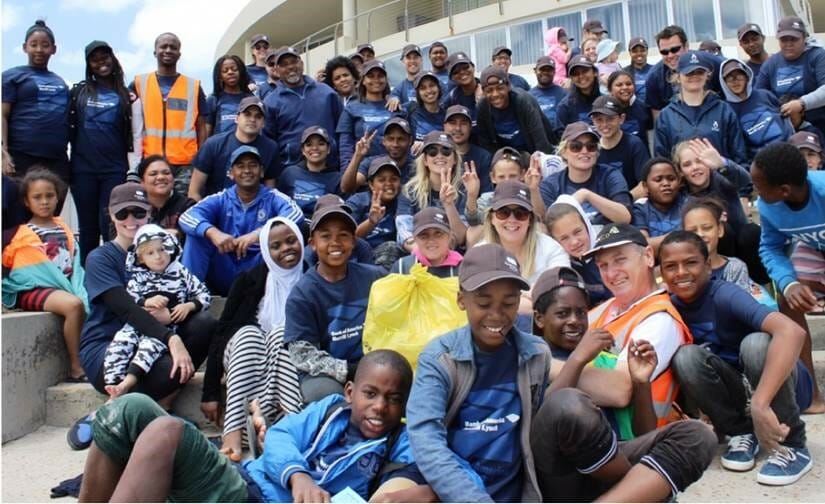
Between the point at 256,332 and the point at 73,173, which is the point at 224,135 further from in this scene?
the point at 256,332

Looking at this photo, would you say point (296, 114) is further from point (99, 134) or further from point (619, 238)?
point (619, 238)

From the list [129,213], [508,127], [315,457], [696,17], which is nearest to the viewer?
[315,457]

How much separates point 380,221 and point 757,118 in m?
3.50

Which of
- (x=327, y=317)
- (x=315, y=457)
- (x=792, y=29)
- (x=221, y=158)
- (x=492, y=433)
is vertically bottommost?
(x=315, y=457)

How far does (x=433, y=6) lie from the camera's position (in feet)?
71.6

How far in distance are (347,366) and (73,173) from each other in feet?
12.6

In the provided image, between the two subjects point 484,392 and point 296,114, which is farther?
point 296,114

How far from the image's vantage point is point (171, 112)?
6391mm

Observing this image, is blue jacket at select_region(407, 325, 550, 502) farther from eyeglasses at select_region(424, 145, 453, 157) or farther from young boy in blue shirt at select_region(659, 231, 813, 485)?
eyeglasses at select_region(424, 145, 453, 157)

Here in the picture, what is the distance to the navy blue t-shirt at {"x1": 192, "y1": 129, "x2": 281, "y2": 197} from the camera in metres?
5.95

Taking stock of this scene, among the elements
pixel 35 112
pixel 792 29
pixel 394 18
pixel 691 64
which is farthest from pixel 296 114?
pixel 394 18

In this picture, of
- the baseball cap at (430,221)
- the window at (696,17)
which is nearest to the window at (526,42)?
the window at (696,17)

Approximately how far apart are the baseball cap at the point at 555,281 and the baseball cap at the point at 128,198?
8.96 ft

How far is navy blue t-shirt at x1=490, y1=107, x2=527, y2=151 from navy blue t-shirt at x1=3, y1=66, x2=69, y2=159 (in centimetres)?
383
